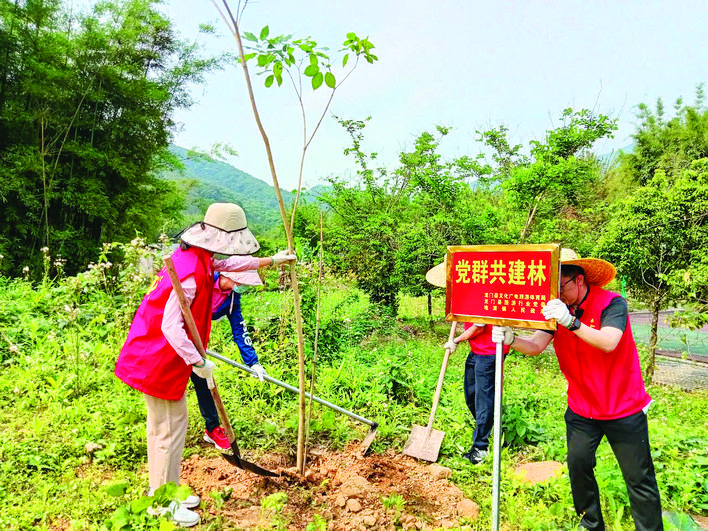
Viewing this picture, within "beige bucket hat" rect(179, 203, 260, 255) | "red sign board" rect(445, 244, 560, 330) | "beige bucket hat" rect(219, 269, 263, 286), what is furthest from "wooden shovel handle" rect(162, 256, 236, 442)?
"red sign board" rect(445, 244, 560, 330)

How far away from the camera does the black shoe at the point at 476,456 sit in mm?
3148

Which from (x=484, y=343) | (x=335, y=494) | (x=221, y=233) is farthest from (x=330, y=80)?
(x=335, y=494)

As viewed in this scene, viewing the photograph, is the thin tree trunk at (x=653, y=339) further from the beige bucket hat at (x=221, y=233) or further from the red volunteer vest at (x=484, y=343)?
the beige bucket hat at (x=221, y=233)

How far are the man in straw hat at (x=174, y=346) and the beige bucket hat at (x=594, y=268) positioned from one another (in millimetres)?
1706

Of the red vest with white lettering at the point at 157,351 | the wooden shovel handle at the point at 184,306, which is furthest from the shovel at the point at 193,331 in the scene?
the red vest with white lettering at the point at 157,351

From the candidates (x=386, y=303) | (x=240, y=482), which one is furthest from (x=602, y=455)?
(x=386, y=303)

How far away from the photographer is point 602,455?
124 inches

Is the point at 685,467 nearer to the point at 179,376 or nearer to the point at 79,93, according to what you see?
the point at 179,376

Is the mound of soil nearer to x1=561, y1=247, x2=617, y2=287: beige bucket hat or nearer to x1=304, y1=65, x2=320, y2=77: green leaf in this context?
x1=561, y1=247, x2=617, y2=287: beige bucket hat

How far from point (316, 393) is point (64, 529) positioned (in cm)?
214

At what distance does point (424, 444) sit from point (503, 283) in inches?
69.7

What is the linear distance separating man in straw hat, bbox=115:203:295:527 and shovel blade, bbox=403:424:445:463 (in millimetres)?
1603

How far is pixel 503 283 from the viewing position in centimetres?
201

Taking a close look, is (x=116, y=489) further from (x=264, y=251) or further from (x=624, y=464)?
(x=264, y=251)
